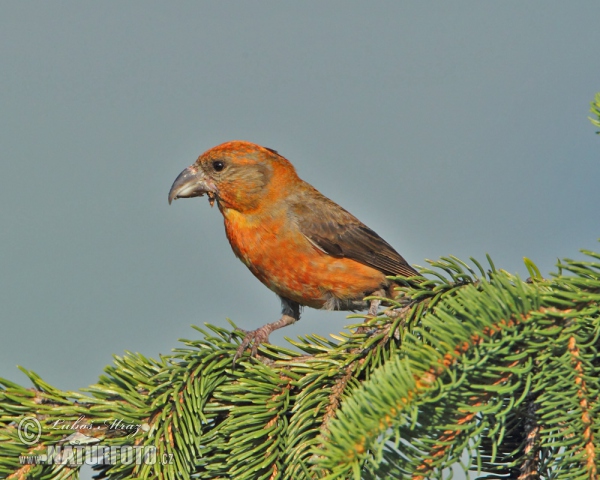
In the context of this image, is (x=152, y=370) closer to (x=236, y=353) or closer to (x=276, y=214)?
(x=236, y=353)

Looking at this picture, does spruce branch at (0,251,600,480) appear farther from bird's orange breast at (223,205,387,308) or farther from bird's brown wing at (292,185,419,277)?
bird's brown wing at (292,185,419,277)

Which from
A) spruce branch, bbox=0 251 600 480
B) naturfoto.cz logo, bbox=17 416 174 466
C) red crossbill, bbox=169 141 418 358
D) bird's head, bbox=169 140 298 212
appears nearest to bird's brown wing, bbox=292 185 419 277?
red crossbill, bbox=169 141 418 358

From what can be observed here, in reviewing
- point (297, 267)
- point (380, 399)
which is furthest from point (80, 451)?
point (297, 267)

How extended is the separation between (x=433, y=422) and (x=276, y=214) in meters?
3.33

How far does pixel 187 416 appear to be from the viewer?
250 cm

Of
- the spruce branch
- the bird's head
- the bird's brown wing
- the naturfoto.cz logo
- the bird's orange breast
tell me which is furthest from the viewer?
the bird's head

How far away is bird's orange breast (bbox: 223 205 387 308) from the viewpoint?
4.71 metres

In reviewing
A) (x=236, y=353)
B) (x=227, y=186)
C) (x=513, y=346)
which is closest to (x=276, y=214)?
(x=227, y=186)

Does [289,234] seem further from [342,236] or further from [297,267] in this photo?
[342,236]

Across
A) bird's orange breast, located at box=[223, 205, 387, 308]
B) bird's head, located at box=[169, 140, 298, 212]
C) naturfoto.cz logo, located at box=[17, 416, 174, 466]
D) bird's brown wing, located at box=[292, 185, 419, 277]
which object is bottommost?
naturfoto.cz logo, located at box=[17, 416, 174, 466]

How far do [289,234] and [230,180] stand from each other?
0.74 meters

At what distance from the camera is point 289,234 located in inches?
194

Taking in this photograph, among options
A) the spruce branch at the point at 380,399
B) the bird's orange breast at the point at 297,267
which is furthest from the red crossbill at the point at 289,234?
the spruce branch at the point at 380,399

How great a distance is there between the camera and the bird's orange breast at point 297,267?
15.5 ft
